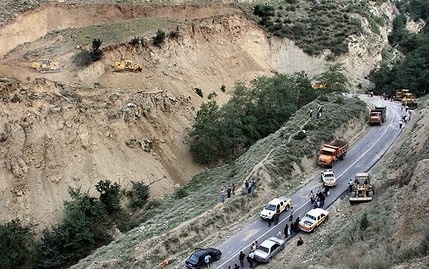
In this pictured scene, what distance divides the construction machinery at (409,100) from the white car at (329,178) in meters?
19.8

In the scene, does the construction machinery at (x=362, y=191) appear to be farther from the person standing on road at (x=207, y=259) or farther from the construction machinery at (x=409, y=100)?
the construction machinery at (x=409, y=100)

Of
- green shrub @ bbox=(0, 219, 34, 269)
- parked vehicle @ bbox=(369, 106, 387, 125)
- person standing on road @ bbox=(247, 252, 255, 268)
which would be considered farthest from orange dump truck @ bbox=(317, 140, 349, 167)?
green shrub @ bbox=(0, 219, 34, 269)

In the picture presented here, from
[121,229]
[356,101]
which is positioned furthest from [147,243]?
[356,101]

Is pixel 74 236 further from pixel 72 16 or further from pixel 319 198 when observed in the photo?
pixel 72 16

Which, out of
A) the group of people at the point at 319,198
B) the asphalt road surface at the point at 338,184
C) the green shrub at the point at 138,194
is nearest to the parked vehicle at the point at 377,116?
the asphalt road surface at the point at 338,184

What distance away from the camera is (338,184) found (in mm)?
32031

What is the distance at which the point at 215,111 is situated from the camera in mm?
47281

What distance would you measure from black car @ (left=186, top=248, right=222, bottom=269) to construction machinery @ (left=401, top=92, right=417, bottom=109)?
29935mm

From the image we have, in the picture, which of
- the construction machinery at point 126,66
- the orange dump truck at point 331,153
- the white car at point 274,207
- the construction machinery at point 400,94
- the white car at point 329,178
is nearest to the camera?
the white car at point 274,207

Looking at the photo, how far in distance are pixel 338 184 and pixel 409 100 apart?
74.4ft

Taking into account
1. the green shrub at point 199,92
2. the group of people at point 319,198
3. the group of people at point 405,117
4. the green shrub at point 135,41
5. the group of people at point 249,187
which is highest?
the green shrub at point 135,41

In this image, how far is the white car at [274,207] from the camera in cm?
2827

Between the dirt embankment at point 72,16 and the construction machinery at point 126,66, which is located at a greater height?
the dirt embankment at point 72,16

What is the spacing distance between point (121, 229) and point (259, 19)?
40.2 m
